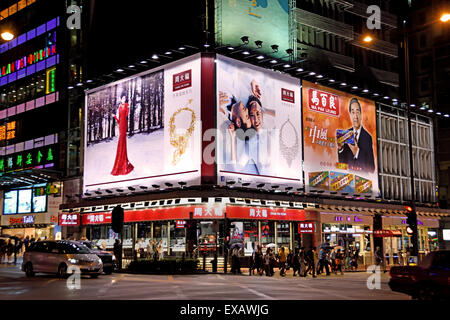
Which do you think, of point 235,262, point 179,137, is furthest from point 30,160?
point 235,262

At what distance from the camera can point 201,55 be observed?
36.6m

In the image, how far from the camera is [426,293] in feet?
52.5

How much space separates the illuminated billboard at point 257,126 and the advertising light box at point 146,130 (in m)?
1.79

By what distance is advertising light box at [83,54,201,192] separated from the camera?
1449 inches

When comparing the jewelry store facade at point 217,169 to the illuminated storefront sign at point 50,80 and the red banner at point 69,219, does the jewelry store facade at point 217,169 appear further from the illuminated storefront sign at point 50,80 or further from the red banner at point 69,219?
the illuminated storefront sign at point 50,80

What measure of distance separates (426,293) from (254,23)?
30091mm

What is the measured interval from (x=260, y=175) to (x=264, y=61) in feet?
28.1

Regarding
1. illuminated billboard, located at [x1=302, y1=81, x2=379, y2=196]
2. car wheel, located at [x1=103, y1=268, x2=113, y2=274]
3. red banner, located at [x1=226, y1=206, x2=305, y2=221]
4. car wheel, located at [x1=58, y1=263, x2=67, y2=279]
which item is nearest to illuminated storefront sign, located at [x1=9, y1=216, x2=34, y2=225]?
red banner, located at [x1=226, y1=206, x2=305, y2=221]

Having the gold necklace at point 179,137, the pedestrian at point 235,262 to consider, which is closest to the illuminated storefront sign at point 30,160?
the gold necklace at point 179,137

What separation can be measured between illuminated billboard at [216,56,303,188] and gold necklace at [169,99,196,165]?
2033mm

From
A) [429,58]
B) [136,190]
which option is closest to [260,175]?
[136,190]

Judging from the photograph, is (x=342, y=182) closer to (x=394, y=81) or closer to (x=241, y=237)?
(x=241, y=237)

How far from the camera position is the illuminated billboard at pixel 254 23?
131ft
